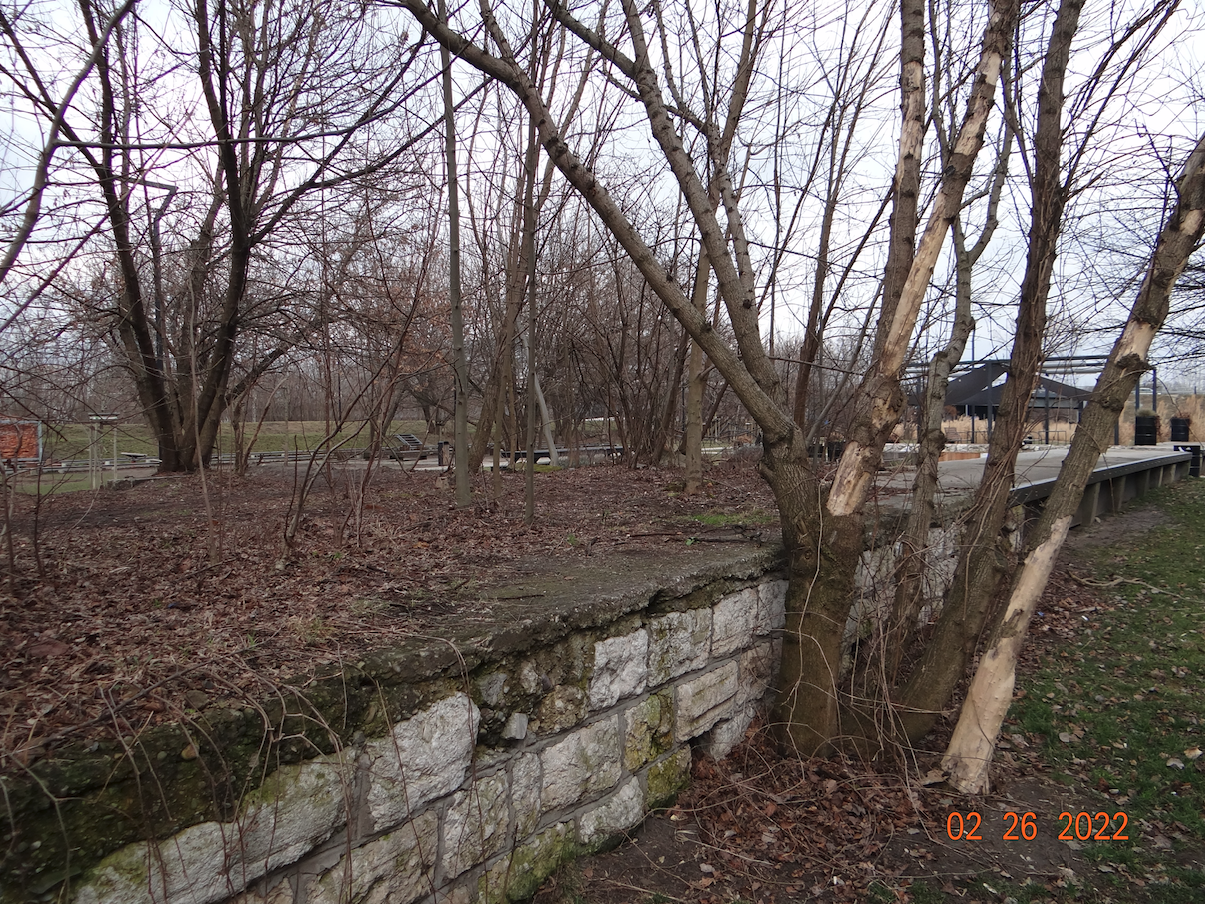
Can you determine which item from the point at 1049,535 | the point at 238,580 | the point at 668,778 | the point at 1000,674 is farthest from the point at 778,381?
the point at 238,580

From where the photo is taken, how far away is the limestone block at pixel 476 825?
234 centimetres

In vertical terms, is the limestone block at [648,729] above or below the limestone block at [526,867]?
above

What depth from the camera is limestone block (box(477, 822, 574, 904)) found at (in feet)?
8.14

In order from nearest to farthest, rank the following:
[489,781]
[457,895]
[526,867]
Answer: [457,895] → [489,781] → [526,867]

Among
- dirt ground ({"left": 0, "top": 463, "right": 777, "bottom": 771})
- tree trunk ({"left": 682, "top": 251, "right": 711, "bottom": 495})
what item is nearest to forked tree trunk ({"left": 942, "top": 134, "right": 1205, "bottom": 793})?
dirt ground ({"left": 0, "top": 463, "right": 777, "bottom": 771})

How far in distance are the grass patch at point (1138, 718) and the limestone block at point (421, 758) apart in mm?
2780

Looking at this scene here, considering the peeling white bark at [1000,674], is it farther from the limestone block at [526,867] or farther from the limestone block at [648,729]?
the limestone block at [526,867]

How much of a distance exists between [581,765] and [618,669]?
40 centimetres

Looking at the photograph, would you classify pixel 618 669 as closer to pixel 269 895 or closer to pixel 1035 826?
pixel 269 895

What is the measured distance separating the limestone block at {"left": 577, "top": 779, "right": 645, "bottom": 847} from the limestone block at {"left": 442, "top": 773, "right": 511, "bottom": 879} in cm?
44

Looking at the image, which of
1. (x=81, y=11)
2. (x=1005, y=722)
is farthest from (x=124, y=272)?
(x=1005, y=722)

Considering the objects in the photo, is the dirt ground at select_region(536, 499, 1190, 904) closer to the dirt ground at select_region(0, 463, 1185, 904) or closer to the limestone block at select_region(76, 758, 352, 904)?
the dirt ground at select_region(0, 463, 1185, 904)

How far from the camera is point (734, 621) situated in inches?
147

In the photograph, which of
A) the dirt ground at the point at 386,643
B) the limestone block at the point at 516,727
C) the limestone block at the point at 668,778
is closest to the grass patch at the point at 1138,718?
the dirt ground at the point at 386,643
